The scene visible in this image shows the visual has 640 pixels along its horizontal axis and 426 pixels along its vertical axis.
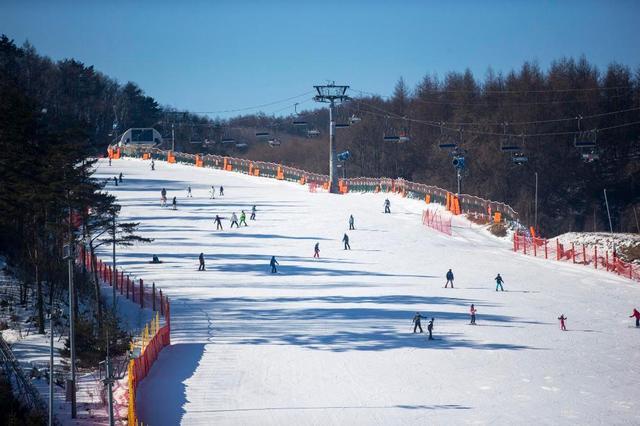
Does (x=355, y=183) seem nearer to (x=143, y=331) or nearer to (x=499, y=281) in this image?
(x=499, y=281)

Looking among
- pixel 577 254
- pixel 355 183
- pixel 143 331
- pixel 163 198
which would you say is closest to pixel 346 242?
pixel 577 254

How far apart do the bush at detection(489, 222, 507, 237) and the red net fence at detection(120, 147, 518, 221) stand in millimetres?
856

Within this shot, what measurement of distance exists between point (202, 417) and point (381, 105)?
106288 millimetres

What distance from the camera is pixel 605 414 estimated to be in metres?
25.2

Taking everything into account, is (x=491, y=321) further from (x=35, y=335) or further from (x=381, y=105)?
(x=381, y=105)

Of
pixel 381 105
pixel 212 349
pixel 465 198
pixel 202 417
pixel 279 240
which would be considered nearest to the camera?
pixel 202 417

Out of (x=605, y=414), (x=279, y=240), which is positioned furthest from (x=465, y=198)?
(x=605, y=414)

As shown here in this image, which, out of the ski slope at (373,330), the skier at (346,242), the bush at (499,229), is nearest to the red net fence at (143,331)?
the ski slope at (373,330)

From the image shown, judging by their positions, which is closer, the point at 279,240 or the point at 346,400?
the point at 346,400

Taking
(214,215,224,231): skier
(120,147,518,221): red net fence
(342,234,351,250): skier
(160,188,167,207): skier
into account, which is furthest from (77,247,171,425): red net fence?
(120,147,518,221): red net fence

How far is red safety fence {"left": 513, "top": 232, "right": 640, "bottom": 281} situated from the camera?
157ft

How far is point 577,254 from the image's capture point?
52.1m

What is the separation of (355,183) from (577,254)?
29.3 metres

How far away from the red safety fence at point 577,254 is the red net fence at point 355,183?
6.10 m
